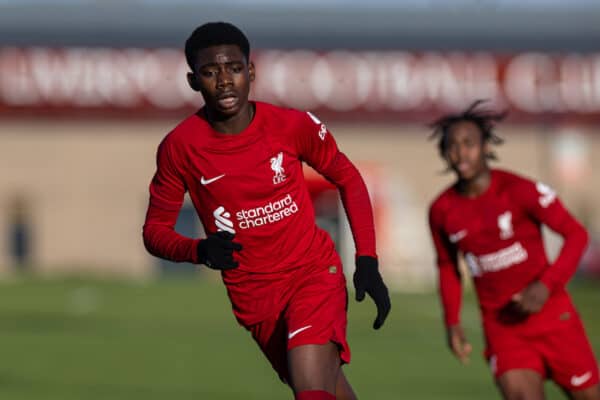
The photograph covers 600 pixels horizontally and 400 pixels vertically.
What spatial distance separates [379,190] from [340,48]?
5442mm

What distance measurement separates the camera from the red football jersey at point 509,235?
29.7 feet

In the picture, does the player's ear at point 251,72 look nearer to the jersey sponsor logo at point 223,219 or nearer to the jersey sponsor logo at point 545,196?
the jersey sponsor logo at point 223,219

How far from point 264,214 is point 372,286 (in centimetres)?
64

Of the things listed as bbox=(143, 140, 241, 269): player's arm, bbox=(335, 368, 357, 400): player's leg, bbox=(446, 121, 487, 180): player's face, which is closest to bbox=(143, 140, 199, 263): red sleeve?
bbox=(143, 140, 241, 269): player's arm

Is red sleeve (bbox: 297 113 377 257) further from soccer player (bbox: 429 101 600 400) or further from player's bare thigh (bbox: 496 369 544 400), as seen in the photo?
player's bare thigh (bbox: 496 369 544 400)

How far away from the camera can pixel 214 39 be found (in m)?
7.20

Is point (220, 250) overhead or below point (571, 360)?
overhead

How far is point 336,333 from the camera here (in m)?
7.32

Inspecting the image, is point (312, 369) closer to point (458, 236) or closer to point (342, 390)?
point (342, 390)

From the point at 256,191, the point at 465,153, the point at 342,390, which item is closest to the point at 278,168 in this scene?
the point at 256,191

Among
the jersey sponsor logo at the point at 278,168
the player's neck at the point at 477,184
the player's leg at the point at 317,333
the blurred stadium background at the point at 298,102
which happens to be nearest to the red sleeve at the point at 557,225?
the player's neck at the point at 477,184

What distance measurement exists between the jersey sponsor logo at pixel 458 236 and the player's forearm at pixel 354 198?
5.53 ft

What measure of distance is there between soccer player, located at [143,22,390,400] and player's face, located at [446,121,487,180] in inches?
62.5

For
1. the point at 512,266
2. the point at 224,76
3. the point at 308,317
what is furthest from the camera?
the point at 512,266
